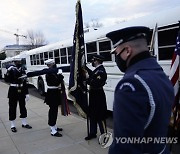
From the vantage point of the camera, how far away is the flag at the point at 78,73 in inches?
214

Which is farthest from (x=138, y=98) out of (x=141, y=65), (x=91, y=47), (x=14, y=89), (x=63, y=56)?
(x=63, y=56)

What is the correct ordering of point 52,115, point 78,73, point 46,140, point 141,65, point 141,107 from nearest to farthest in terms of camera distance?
point 141,107, point 141,65, point 78,73, point 46,140, point 52,115

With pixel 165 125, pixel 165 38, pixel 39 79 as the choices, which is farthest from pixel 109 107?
pixel 39 79

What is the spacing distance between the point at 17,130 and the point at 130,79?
5965mm

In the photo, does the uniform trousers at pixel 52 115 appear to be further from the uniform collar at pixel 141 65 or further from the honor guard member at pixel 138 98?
the uniform collar at pixel 141 65

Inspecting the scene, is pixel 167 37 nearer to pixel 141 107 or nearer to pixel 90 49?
pixel 90 49

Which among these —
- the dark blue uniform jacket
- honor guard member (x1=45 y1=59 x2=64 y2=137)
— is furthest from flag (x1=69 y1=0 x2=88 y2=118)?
the dark blue uniform jacket

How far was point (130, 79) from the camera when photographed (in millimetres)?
1558

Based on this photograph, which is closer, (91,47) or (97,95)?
(97,95)

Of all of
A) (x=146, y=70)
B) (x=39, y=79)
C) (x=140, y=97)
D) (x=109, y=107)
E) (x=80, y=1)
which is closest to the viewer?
(x=140, y=97)

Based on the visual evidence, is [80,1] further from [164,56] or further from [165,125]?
[165,125]

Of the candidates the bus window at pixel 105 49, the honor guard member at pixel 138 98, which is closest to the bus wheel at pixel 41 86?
the bus window at pixel 105 49

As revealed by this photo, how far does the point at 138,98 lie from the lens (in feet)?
4.86

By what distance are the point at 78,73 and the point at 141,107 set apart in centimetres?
400
